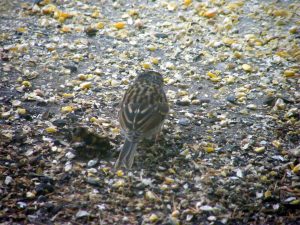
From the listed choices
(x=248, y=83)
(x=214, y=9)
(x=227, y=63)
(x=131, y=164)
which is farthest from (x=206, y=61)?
(x=131, y=164)

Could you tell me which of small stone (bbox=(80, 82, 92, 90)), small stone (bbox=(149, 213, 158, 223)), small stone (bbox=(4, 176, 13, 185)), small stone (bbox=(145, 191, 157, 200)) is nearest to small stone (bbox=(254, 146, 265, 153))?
small stone (bbox=(145, 191, 157, 200))

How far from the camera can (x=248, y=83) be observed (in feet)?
20.5

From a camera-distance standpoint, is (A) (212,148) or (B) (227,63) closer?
(A) (212,148)

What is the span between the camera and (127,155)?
15.7ft

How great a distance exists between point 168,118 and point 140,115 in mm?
739

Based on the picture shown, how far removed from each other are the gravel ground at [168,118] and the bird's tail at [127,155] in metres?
0.09

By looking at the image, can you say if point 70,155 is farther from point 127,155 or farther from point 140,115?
point 140,115

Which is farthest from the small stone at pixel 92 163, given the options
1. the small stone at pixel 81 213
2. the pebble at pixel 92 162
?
the small stone at pixel 81 213

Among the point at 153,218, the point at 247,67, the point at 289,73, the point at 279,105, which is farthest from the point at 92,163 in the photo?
the point at 289,73

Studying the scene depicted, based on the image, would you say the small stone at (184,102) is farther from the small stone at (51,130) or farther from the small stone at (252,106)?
the small stone at (51,130)

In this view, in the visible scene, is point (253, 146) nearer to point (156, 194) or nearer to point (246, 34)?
point (156, 194)

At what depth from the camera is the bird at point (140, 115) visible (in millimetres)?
4805

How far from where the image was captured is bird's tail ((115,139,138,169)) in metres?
4.75

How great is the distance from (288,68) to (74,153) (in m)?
2.95
